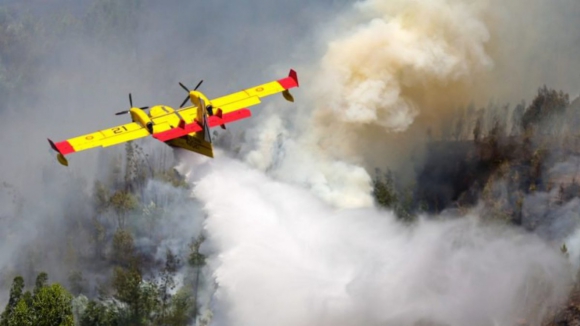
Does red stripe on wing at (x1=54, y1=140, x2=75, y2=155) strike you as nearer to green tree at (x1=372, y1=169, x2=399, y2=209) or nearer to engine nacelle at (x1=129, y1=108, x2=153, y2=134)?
engine nacelle at (x1=129, y1=108, x2=153, y2=134)

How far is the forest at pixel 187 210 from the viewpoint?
271ft

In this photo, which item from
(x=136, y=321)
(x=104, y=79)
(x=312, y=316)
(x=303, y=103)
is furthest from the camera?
(x=104, y=79)

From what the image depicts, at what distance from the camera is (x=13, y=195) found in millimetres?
139750

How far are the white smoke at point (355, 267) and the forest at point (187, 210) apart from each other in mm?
3587

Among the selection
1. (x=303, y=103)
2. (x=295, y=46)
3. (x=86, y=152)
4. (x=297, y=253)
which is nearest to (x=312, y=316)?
(x=297, y=253)

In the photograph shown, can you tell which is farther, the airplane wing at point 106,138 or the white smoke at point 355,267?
the white smoke at point 355,267

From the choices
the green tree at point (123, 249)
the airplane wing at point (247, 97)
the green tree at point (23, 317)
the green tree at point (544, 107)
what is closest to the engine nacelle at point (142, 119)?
the airplane wing at point (247, 97)

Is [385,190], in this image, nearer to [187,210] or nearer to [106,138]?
[187,210]

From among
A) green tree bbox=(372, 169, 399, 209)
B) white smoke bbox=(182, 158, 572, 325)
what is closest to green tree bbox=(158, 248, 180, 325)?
white smoke bbox=(182, 158, 572, 325)

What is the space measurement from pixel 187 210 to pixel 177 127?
3800cm

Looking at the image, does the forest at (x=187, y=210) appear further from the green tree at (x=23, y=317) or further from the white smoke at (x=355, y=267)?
the white smoke at (x=355, y=267)

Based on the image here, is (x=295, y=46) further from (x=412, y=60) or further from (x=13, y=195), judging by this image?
(x=13, y=195)

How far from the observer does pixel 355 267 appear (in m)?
Result: 74.6

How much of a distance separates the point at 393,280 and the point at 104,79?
10561 cm
